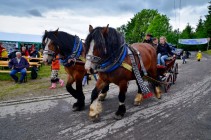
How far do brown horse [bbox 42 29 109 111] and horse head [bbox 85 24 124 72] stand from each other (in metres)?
1.05

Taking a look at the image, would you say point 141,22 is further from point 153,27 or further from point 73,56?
point 73,56

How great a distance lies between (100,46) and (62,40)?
1376 mm

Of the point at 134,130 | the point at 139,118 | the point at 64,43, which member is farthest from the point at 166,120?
the point at 64,43

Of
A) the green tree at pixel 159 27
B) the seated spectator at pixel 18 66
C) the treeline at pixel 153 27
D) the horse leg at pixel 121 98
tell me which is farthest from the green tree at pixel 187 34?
the horse leg at pixel 121 98

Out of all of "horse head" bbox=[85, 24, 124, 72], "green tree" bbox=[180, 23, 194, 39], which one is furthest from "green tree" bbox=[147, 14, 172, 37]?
"horse head" bbox=[85, 24, 124, 72]

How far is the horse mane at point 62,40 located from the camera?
16.8 ft

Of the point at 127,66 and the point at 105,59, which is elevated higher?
the point at 105,59

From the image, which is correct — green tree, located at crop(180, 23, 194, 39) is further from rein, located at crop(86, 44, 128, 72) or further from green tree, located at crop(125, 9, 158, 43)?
rein, located at crop(86, 44, 128, 72)

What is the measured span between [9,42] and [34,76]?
8913mm

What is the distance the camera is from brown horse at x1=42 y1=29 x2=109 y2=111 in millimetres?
5145

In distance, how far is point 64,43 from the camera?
206 inches

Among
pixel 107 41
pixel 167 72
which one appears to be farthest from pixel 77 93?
pixel 167 72

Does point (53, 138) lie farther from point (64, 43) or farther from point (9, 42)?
point (9, 42)

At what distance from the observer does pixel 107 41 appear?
4.42 m
